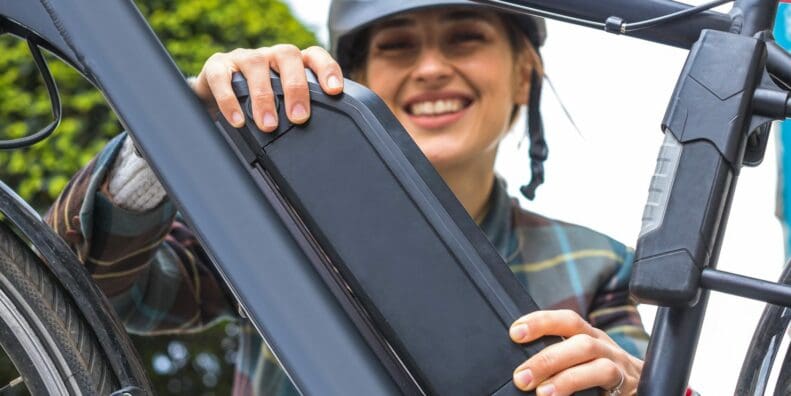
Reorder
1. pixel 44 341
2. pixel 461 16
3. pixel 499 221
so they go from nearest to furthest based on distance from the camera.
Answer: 1. pixel 44 341
2. pixel 461 16
3. pixel 499 221

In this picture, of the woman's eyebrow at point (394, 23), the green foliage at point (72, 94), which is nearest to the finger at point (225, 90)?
the woman's eyebrow at point (394, 23)

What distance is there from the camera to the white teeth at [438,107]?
1.52m

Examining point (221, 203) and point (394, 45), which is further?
point (394, 45)

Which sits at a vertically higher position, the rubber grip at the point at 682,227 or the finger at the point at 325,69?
the finger at the point at 325,69

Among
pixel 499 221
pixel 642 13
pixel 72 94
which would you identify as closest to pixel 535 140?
pixel 499 221

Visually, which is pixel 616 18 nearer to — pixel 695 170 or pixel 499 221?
pixel 695 170

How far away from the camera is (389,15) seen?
54.9 inches

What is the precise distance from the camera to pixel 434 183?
0.87m

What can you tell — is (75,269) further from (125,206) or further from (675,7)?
(675,7)

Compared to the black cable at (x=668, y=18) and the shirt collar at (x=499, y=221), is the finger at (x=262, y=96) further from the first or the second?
the shirt collar at (x=499, y=221)

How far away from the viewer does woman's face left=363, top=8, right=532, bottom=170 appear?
4.91 feet

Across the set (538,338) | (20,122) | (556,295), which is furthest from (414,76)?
(20,122)

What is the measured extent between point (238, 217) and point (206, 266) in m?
0.70

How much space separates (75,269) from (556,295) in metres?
0.72
